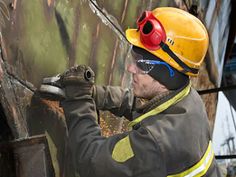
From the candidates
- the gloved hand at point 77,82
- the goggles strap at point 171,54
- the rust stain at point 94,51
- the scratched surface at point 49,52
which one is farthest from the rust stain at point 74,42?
the goggles strap at point 171,54

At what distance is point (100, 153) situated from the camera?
1.79m

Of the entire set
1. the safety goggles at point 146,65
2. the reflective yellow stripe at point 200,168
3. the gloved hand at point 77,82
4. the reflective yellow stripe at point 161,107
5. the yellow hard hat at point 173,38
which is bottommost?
the reflective yellow stripe at point 200,168

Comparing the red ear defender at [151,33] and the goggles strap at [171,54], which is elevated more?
the red ear defender at [151,33]

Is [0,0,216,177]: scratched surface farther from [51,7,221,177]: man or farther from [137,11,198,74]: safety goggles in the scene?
[137,11,198,74]: safety goggles

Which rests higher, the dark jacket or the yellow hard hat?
the yellow hard hat

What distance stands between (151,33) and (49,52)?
1.77 ft

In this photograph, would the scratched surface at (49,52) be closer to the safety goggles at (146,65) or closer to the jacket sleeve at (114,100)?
the jacket sleeve at (114,100)

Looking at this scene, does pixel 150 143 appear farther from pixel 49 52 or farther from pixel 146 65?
pixel 49 52

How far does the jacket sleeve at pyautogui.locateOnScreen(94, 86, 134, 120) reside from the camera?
224 centimetres

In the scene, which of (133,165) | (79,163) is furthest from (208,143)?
(79,163)

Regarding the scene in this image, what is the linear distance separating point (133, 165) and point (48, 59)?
71cm

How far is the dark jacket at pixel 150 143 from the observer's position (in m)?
1.72

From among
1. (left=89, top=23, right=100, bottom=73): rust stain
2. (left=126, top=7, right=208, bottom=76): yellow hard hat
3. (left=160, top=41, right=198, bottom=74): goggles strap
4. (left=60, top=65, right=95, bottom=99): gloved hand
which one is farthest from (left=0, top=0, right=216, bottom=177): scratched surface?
(left=160, top=41, right=198, bottom=74): goggles strap

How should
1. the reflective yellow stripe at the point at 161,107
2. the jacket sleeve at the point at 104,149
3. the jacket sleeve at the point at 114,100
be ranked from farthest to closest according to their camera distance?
the jacket sleeve at the point at 114,100, the reflective yellow stripe at the point at 161,107, the jacket sleeve at the point at 104,149
